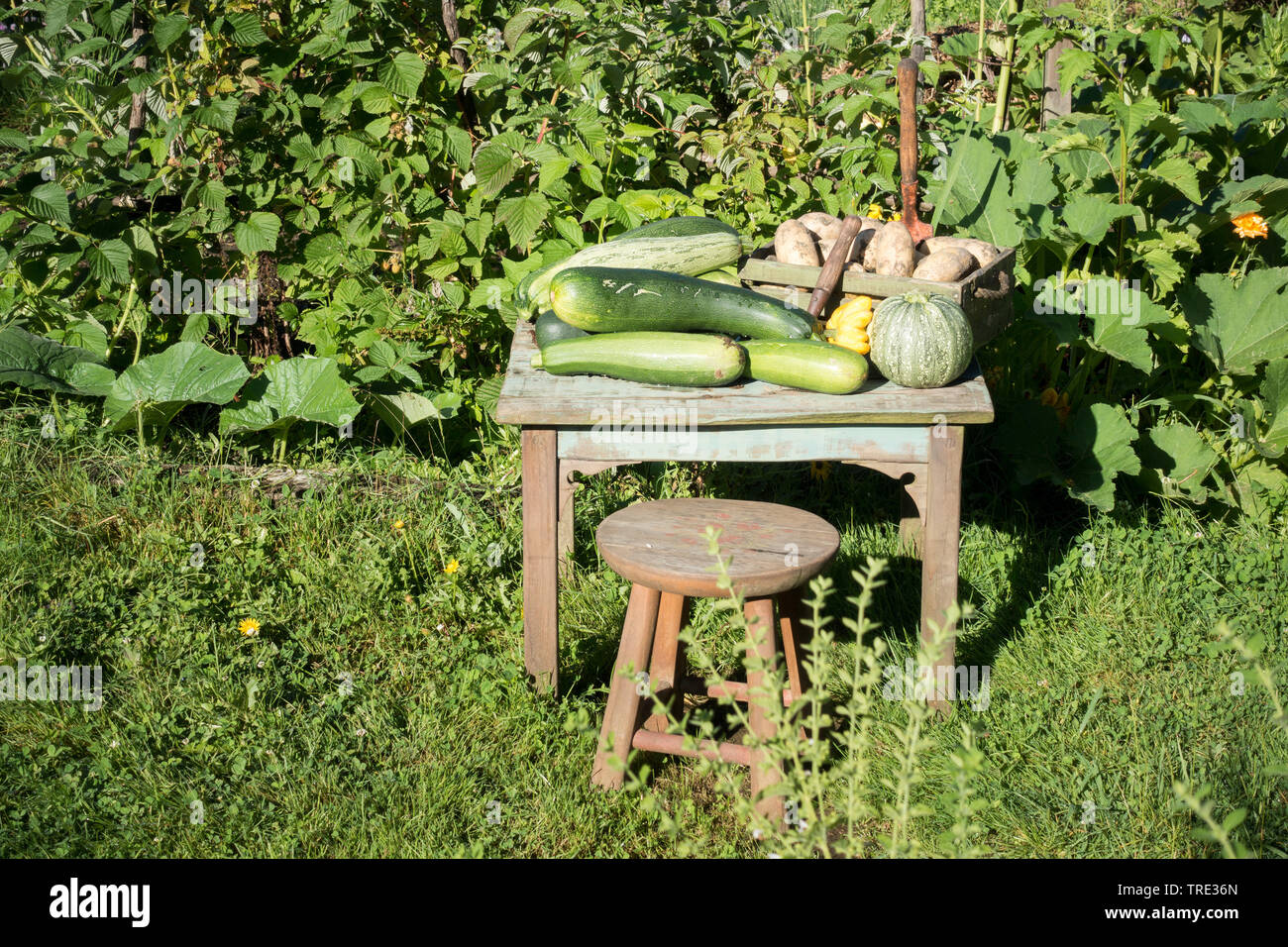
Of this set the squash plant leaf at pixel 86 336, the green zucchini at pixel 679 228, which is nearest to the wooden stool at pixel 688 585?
the green zucchini at pixel 679 228

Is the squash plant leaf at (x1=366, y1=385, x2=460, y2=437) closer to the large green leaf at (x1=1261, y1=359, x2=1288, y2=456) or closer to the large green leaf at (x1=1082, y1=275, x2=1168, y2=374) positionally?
the large green leaf at (x1=1082, y1=275, x2=1168, y2=374)

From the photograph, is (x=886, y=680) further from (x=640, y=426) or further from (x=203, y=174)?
(x=203, y=174)

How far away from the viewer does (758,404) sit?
120 inches

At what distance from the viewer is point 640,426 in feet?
10.1

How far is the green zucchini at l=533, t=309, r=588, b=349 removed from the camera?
10.8 ft

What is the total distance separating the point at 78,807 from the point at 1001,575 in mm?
2953

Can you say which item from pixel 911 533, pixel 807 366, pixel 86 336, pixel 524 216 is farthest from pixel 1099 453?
pixel 86 336

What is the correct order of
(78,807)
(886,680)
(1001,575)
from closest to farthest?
(78,807)
(886,680)
(1001,575)

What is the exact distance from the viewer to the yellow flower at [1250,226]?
4.25 meters

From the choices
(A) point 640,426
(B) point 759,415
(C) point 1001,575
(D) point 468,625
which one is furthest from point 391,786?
(C) point 1001,575

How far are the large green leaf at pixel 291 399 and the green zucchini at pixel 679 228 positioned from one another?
4.16 ft

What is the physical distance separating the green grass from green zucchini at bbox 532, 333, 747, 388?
3.17 ft

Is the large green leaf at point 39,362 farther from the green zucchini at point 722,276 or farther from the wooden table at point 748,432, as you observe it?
the green zucchini at point 722,276

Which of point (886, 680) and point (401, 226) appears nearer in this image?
point (886, 680)
